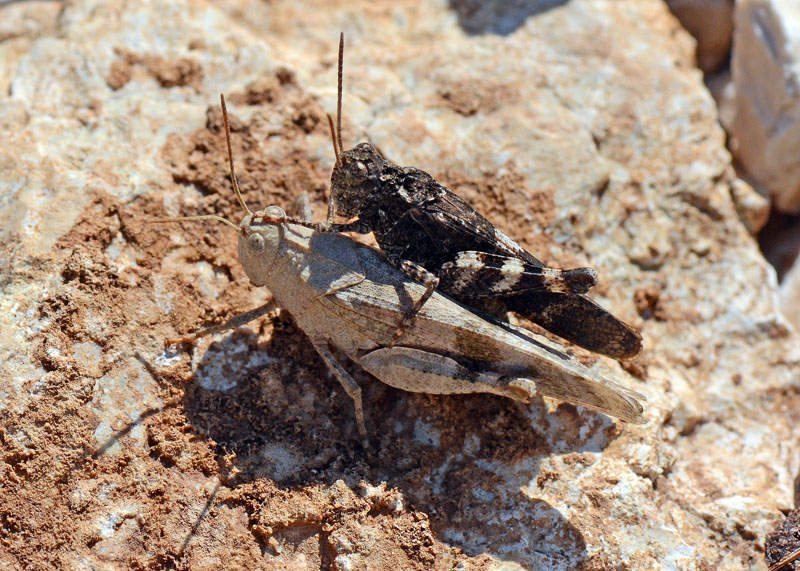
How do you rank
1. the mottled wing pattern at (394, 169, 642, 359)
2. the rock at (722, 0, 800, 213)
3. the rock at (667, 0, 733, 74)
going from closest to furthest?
the mottled wing pattern at (394, 169, 642, 359)
the rock at (722, 0, 800, 213)
the rock at (667, 0, 733, 74)

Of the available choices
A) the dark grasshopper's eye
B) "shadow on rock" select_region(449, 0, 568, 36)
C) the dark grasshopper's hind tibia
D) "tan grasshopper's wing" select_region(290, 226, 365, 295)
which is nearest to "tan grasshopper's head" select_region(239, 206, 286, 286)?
"tan grasshopper's wing" select_region(290, 226, 365, 295)

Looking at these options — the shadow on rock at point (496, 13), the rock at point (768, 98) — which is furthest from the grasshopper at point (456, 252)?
the rock at point (768, 98)

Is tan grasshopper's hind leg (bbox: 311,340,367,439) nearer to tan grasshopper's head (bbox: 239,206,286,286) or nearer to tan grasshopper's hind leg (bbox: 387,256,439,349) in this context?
tan grasshopper's hind leg (bbox: 387,256,439,349)

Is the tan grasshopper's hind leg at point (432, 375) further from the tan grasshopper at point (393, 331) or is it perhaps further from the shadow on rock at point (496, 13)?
the shadow on rock at point (496, 13)

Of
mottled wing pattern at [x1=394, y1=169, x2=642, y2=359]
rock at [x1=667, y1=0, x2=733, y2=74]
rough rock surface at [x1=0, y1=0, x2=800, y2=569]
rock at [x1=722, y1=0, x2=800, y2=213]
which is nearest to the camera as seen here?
rough rock surface at [x1=0, y1=0, x2=800, y2=569]

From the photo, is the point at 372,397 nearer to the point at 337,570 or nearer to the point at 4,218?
the point at 337,570
